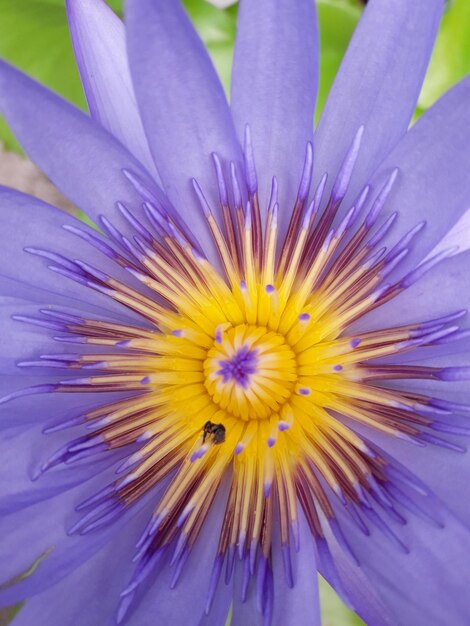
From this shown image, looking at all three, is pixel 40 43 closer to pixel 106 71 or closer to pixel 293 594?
pixel 106 71

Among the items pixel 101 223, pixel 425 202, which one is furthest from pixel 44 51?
pixel 425 202

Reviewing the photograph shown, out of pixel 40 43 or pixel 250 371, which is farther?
pixel 40 43

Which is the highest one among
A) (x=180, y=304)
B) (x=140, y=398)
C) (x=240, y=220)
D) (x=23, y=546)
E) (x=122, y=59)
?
(x=122, y=59)

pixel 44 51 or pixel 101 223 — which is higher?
pixel 44 51

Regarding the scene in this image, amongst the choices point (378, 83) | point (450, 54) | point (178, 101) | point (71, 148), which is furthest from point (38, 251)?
point (450, 54)

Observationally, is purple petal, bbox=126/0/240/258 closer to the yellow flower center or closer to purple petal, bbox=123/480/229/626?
the yellow flower center

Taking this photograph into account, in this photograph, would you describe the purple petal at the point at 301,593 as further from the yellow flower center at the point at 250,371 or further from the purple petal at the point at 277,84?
the purple petal at the point at 277,84

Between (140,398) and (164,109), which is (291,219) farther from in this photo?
(140,398)
